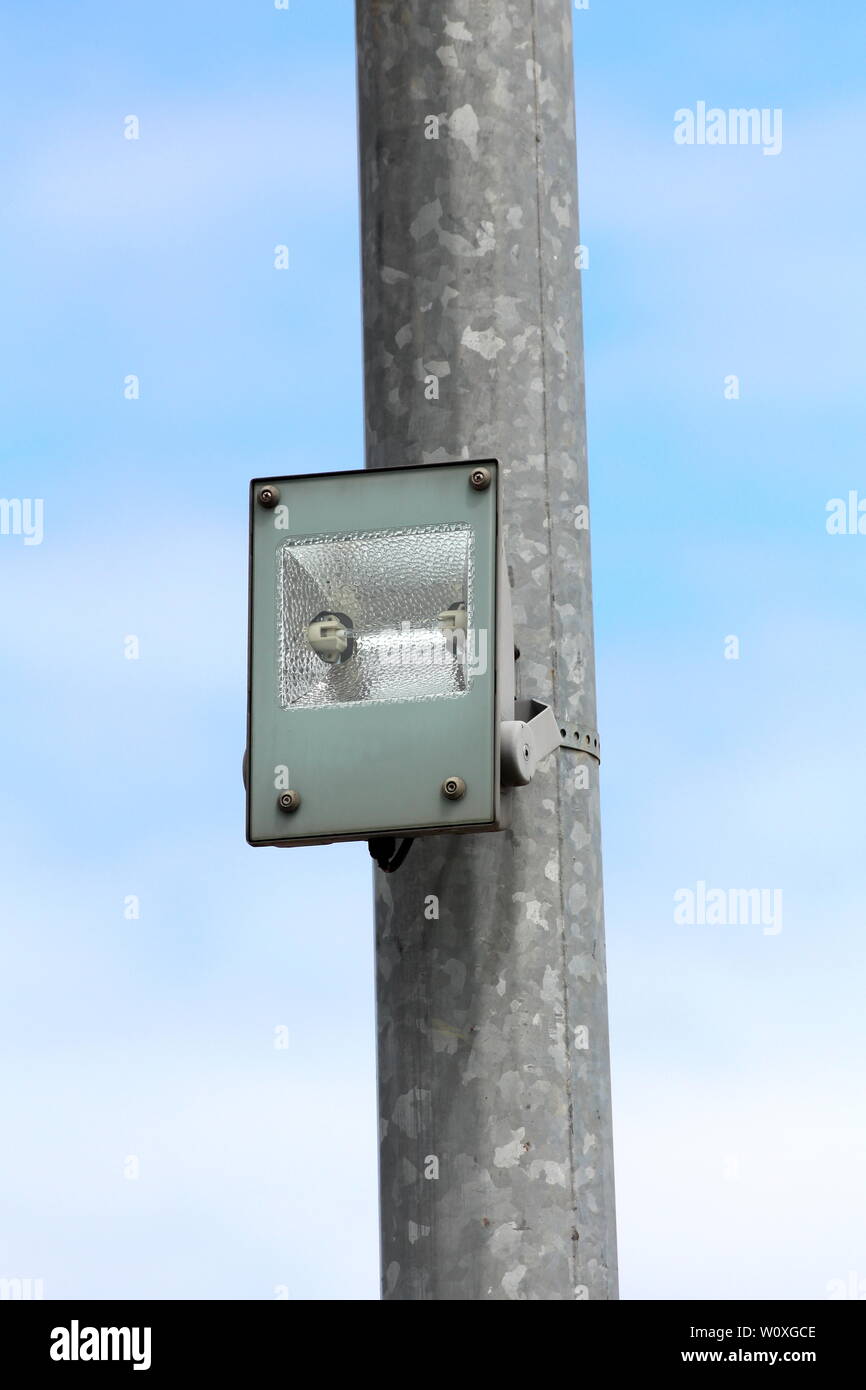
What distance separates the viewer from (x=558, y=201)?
107 inches

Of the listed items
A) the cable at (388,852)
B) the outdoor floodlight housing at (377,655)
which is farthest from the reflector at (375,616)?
the cable at (388,852)

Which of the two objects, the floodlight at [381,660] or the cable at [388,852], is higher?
→ the floodlight at [381,660]

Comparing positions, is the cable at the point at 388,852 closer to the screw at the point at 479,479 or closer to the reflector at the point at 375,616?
the reflector at the point at 375,616

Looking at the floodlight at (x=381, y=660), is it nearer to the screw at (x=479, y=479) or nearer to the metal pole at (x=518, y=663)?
the screw at (x=479, y=479)

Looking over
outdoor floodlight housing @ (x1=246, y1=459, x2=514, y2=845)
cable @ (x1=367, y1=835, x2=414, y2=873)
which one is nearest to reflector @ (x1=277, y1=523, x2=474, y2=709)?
outdoor floodlight housing @ (x1=246, y1=459, x2=514, y2=845)

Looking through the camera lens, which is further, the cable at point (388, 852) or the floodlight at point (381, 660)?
the cable at point (388, 852)

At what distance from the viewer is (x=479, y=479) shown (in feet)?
7.81

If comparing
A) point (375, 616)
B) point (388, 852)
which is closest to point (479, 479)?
point (375, 616)

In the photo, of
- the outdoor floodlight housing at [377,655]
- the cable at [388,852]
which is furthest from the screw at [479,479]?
the cable at [388,852]

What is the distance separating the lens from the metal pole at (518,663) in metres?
2.38

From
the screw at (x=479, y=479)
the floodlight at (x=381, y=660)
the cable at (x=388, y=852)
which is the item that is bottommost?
the cable at (x=388, y=852)

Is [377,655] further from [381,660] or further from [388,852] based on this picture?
[388,852]
